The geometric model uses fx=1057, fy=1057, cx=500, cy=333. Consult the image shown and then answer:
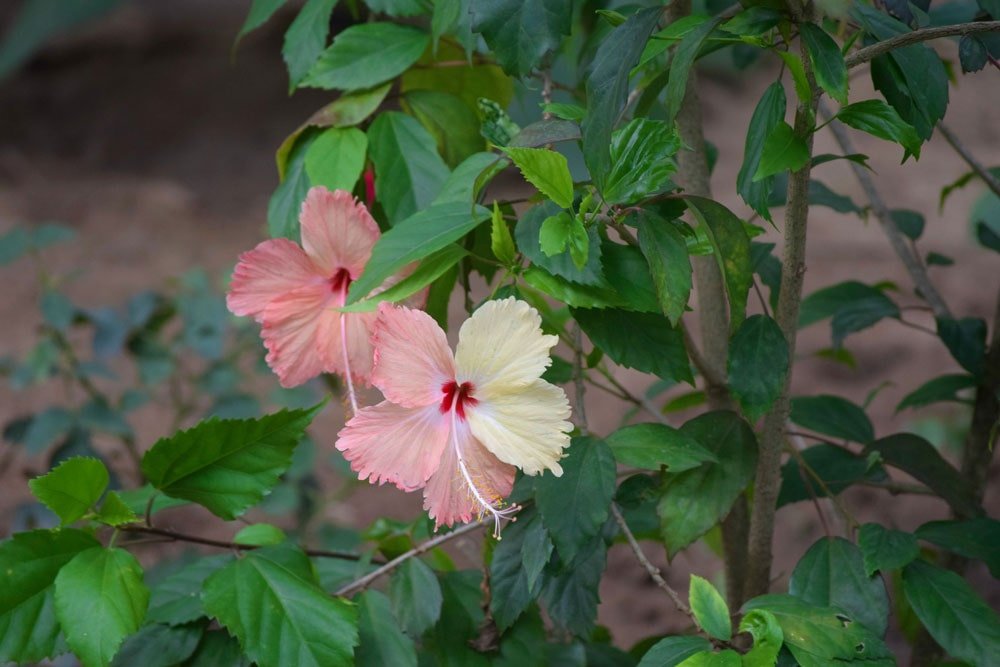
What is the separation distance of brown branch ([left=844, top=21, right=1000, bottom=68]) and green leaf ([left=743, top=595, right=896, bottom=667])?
0.34m

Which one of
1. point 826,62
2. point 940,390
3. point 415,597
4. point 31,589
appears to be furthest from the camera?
point 940,390

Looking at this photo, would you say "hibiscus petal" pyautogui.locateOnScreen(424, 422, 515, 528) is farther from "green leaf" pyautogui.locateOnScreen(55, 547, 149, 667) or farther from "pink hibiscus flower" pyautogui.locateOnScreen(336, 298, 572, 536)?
"green leaf" pyautogui.locateOnScreen(55, 547, 149, 667)

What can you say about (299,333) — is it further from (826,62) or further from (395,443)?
(826,62)

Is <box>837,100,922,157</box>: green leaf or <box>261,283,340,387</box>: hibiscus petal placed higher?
<box>837,100,922,157</box>: green leaf

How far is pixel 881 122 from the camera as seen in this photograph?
633 millimetres

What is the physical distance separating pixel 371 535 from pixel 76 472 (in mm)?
324

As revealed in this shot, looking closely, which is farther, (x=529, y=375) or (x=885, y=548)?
(x=885, y=548)

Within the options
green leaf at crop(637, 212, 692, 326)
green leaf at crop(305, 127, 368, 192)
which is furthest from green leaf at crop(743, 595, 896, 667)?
green leaf at crop(305, 127, 368, 192)

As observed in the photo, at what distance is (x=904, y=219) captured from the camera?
42.5 inches

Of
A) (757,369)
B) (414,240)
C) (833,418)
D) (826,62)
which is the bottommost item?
(833,418)

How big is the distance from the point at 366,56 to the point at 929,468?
1.94ft

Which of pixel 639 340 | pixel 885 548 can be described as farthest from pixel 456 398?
pixel 885 548

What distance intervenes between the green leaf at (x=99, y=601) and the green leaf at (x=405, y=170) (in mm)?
340

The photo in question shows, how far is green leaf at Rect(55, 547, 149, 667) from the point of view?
0.68 m
